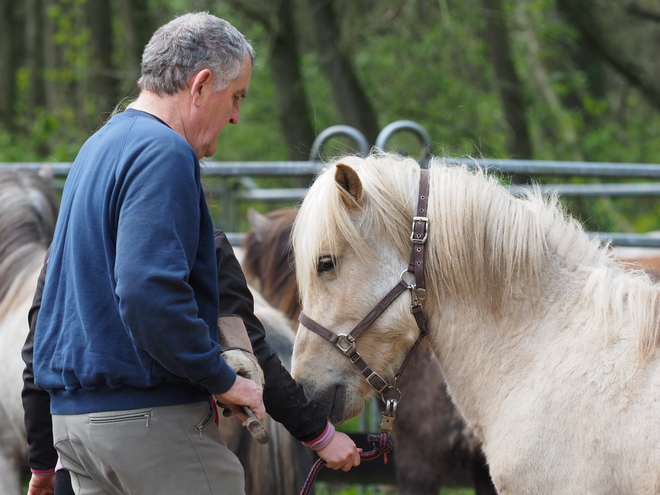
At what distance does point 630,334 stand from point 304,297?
0.99 m

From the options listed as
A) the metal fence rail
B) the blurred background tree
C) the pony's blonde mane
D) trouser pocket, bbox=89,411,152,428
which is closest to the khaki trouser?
trouser pocket, bbox=89,411,152,428

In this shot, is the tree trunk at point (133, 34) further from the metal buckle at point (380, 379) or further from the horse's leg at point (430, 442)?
the metal buckle at point (380, 379)

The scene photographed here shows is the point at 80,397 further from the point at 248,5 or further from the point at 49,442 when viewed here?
the point at 248,5

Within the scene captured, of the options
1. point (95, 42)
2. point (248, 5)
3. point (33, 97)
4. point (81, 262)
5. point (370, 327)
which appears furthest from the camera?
point (33, 97)

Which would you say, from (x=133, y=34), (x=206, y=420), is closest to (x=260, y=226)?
(x=206, y=420)

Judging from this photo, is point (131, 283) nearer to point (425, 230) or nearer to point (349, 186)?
point (349, 186)

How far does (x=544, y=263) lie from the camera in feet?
7.50

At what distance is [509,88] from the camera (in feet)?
29.9

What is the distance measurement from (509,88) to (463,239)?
→ 24.3ft

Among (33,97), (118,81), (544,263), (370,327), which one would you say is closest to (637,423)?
(544,263)

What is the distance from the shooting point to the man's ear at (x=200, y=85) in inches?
77.4

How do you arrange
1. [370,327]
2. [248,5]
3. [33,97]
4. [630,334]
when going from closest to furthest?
[630,334]
[370,327]
[248,5]
[33,97]

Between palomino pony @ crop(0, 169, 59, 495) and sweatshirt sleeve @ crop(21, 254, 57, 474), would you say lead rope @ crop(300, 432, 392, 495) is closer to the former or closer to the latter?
sweatshirt sleeve @ crop(21, 254, 57, 474)

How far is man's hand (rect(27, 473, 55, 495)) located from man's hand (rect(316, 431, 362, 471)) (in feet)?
2.98
